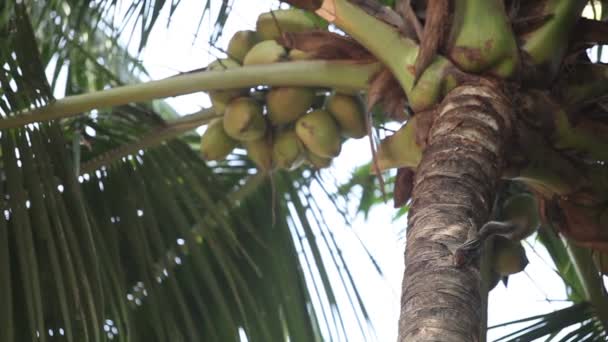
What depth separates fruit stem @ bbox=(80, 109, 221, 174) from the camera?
10.7 ft

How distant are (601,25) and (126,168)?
1.52 m

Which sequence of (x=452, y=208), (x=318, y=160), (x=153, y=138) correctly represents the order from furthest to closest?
(x=153, y=138) → (x=318, y=160) → (x=452, y=208)

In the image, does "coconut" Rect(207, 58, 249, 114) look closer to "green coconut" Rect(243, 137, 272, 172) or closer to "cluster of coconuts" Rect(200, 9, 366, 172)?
"cluster of coconuts" Rect(200, 9, 366, 172)

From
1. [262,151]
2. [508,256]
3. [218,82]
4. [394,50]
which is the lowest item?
[508,256]

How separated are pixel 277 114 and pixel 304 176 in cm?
89

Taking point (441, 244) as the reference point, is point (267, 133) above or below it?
above

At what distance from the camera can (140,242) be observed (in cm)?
307

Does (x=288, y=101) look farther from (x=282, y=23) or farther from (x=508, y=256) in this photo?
(x=508, y=256)

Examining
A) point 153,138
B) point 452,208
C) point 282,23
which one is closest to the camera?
point 452,208

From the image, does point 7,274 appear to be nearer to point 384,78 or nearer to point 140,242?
point 140,242

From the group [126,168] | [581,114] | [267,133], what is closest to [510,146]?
[581,114]

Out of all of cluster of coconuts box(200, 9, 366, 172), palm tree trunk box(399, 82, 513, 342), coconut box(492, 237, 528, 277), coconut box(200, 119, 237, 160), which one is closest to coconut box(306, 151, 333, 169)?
cluster of coconuts box(200, 9, 366, 172)

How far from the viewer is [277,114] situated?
9.32 ft

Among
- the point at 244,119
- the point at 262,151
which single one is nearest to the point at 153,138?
the point at 262,151
